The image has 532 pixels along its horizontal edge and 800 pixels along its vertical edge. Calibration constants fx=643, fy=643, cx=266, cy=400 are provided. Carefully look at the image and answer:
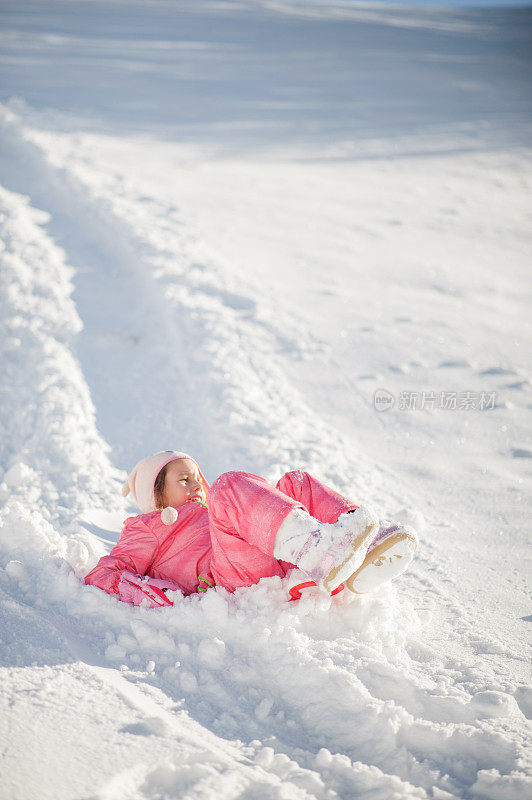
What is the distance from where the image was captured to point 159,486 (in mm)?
2168

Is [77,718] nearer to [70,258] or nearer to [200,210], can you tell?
[70,258]

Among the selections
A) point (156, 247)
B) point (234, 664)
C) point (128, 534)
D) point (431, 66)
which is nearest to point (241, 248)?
point (156, 247)

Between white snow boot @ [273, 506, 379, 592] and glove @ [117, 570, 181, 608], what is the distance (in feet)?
1.37

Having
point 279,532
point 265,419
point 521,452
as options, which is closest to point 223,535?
point 279,532

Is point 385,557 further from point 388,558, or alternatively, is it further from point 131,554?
point 131,554

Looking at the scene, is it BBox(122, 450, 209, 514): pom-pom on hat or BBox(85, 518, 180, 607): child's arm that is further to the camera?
BBox(122, 450, 209, 514): pom-pom on hat

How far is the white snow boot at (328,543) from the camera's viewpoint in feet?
5.41

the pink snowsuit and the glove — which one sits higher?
the pink snowsuit

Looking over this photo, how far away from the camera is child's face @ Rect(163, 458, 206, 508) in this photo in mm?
2152

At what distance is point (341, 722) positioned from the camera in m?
1.55

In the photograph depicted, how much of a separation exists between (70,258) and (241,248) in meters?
1.40

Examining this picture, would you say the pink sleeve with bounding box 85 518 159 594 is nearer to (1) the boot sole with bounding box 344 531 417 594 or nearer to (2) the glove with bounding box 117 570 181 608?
(2) the glove with bounding box 117 570 181 608

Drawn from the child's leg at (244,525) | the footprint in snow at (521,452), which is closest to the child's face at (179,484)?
the child's leg at (244,525)

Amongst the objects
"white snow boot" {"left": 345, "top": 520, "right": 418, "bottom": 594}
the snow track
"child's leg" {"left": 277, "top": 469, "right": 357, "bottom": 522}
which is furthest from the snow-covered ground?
"child's leg" {"left": 277, "top": 469, "right": 357, "bottom": 522}
